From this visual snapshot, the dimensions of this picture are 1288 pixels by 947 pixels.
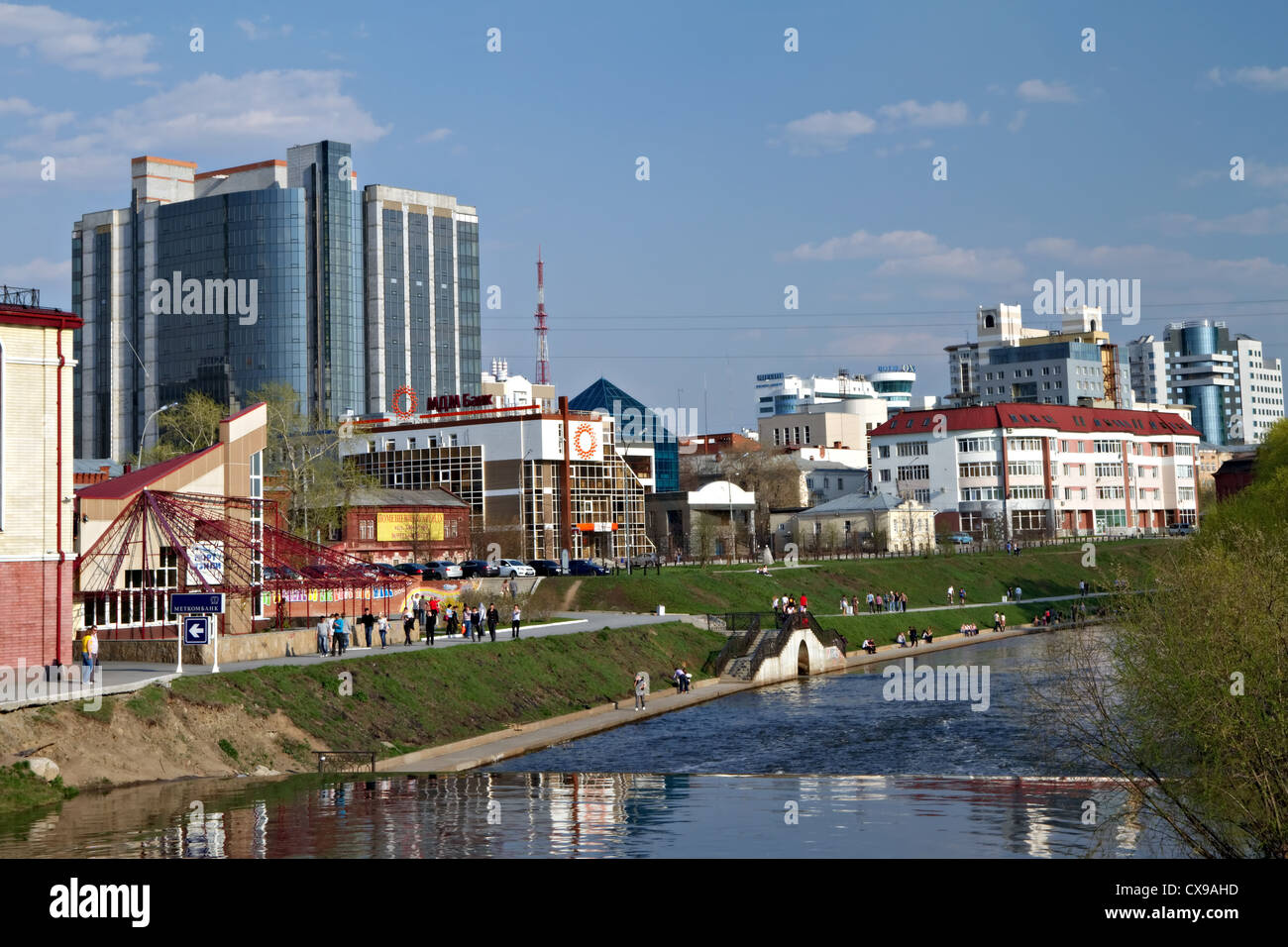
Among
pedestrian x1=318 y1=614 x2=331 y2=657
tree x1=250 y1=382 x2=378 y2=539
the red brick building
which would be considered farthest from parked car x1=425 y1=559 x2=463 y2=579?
pedestrian x1=318 y1=614 x2=331 y2=657

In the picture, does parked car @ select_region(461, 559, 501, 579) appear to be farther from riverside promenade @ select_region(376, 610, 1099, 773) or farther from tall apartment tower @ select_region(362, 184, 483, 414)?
tall apartment tower @ select_region(362, 184, 483, 414)

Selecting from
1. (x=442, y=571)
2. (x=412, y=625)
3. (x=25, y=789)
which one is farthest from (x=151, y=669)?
(x=442, y=571)

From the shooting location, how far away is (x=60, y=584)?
4284 cm

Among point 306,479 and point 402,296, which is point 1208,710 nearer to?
point 306,479

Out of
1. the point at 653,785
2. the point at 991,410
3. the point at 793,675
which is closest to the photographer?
the point at 653,785

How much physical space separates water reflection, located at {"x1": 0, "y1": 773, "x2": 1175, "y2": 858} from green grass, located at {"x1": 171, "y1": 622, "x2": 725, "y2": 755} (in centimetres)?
769

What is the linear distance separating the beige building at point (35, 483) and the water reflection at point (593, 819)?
10.8 meters

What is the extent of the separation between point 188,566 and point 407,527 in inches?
A: 2294

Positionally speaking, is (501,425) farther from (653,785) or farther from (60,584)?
(653,785)

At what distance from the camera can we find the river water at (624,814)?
83.9 feet

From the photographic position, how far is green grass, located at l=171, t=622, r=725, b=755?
1715 inches

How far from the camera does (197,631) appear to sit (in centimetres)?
4247
